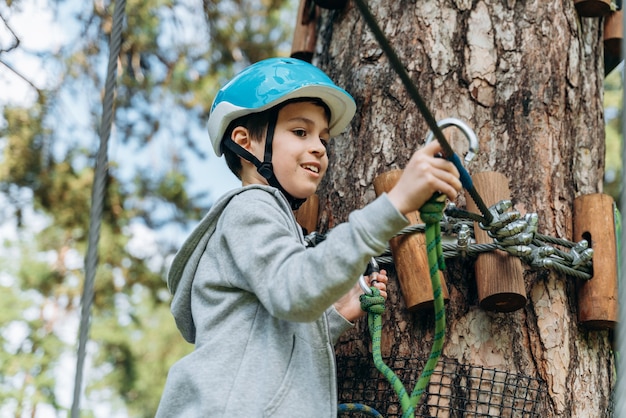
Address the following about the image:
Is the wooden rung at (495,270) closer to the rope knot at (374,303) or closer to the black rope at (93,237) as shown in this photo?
the rope knot at (374,303)

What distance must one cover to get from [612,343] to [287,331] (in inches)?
37.4

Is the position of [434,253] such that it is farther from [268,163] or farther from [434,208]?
[268,163]

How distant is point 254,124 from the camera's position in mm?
1982

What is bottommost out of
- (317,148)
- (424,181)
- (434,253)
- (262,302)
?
(262,302)

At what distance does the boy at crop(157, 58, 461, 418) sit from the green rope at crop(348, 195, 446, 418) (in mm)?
50

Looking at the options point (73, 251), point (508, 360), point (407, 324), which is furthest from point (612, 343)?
point (73, 251)

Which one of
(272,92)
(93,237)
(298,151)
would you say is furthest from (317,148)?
(93,237)

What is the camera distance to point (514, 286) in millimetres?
1813

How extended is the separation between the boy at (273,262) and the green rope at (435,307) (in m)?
0.05

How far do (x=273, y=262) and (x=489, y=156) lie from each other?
31.5 inches

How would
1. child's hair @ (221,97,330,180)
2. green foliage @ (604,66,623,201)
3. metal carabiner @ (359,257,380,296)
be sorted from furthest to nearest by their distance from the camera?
1. green foliage @ (604,66,623,201)
2. child's hair @ (221,97,330,180)
3. metal carabiner @ (359,257,380,296)

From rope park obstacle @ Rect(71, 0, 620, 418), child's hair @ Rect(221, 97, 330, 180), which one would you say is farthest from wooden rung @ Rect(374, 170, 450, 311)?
child's hair @ Rect(221, 97, 330, 180)

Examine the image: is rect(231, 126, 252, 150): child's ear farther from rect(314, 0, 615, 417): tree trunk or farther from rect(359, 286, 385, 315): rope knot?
rect(359, 286, 385, 315): rope knot

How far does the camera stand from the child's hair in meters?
1.95
